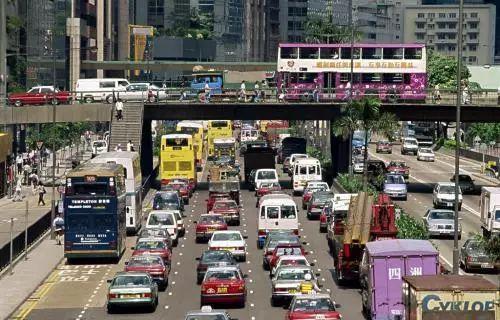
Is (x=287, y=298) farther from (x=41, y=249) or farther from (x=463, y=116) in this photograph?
(x=463, y=116)

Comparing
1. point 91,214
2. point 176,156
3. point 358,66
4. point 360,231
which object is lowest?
point 91,214

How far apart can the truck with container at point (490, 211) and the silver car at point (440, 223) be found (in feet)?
6.56

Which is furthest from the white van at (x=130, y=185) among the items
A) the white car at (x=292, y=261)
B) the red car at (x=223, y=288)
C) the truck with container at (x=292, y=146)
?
the truck with container at (x=292, y=146)

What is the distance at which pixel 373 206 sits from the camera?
4834 cm

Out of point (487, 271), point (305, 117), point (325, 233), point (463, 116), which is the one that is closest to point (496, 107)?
point (463, 116)

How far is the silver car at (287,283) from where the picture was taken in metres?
42.8

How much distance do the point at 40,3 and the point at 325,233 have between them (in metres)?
82.1

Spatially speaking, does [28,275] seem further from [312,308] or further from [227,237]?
[312,308]

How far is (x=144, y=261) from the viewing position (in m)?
47.1

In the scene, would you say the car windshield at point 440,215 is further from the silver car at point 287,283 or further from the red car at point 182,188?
the silver car at point 287,283

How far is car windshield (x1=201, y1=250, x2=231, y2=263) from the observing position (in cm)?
4850

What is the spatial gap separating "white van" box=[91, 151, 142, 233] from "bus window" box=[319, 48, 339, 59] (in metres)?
31.7

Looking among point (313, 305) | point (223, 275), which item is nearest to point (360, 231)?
point (223, 275)

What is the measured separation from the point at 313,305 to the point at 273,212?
23781 mm
